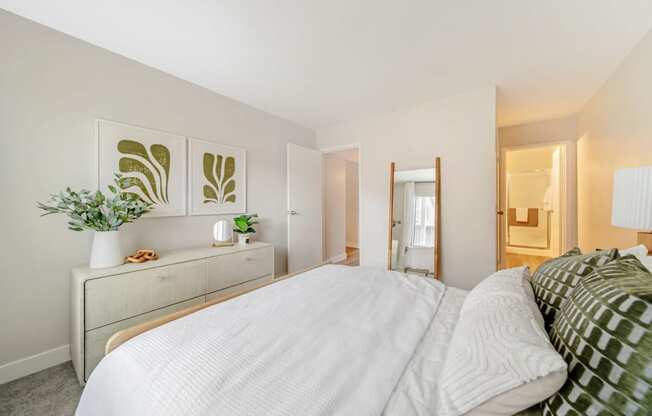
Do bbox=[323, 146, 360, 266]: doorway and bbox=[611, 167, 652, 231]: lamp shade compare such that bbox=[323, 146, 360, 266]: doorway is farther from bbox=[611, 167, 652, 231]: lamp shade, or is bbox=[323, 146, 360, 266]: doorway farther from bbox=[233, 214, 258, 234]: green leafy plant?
bbox=[611, 167, 652, 231]: lamp shade

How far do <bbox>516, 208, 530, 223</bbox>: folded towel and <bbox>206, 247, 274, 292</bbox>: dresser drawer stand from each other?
551 centimetres

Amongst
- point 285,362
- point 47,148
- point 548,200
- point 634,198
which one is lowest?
point 285,362

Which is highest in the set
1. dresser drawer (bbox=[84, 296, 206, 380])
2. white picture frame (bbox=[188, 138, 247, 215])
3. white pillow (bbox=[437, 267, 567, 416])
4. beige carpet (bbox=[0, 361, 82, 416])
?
white picture frame (bbox=[188, 138, 247, 215])

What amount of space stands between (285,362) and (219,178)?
2.34m

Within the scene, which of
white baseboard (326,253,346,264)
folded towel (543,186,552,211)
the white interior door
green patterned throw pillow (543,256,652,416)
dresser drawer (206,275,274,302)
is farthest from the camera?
folded towel (543,186,552,211)

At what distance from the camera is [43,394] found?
1.45 m

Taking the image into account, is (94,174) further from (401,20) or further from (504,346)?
(504,346)

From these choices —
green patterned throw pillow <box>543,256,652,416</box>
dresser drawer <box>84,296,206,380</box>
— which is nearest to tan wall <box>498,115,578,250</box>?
green patterned throw pillow <box>543,256,652,416</box>

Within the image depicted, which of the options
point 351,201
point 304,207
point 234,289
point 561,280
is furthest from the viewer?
point 351,201

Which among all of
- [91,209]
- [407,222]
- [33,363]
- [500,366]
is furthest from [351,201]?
[500,366]

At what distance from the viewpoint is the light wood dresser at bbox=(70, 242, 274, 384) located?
1.51 m

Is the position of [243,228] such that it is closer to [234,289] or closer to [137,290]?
[234,289]

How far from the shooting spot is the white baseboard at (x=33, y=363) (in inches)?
60.8

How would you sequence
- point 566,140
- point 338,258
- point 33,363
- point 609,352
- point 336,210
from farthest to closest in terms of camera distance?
point 336,210 → point 338,258 → point 566,140 → point 33,363 → point 609,352
